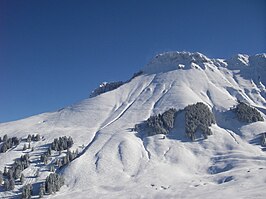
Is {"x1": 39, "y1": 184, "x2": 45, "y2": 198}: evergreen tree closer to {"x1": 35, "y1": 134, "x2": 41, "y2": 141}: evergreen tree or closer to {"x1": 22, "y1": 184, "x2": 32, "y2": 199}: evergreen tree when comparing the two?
{"x1": 22, "y1": 184, "x2": 32, "y2": 199}: evergreen tree

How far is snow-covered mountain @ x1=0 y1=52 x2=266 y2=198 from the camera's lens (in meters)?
81.4

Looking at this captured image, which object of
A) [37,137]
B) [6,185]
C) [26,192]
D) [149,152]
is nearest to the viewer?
[26,192]

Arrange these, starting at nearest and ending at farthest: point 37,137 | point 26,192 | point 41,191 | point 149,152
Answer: point 26,192
point 41,191
point 149,152
point 37,137

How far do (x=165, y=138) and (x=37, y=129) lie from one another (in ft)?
204

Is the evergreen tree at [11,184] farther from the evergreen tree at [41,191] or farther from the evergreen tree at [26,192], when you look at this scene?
the evergreen tree at [41,191]

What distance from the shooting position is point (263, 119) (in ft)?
450

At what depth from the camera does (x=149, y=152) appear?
10981cm

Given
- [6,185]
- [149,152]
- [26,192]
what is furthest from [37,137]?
[26,192]

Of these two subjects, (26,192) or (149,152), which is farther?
(149,152)

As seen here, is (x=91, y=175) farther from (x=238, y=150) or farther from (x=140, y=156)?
(x=238, y=150)

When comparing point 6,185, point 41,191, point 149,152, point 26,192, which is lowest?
point 41,191

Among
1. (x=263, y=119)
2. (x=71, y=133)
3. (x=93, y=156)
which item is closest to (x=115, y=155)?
(x=93, y=156)

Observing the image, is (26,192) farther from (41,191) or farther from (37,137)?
(37,137)

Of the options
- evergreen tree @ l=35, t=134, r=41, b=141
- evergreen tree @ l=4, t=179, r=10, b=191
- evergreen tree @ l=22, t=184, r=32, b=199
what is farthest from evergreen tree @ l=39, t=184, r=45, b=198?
evergreen tree @ l=35, t=134, r=41, b=141
